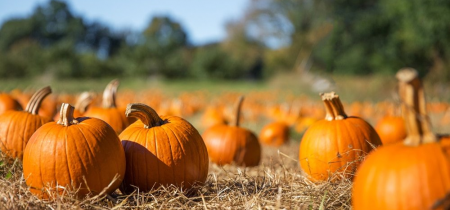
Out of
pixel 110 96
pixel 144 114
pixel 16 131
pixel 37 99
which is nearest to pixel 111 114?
pixel 110 96

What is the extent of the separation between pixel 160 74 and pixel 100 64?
7.02 metres

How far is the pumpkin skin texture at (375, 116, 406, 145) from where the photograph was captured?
5059 mm

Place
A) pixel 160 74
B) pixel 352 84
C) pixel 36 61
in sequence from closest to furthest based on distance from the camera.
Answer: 1. pixel 352 84
2. pixel 36 61
3. pixel 160 74

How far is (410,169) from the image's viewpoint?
1837 millimetres

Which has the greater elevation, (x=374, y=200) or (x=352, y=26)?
(x=352, y=26)

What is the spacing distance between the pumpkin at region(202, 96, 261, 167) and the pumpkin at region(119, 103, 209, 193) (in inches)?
83.4

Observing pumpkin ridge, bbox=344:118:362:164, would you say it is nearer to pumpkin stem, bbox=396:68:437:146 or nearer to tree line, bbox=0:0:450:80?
pumpkin stem, bbox=396:68:437:146

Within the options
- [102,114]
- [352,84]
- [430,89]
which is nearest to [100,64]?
[352,84]

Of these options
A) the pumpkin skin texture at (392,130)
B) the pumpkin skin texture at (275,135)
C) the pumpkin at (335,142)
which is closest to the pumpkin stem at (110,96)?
the pumpkin at (335,142)

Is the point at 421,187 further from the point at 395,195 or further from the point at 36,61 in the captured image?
the point at 36,61

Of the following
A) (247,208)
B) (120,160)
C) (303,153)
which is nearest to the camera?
(247,208)

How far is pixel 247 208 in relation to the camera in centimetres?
243

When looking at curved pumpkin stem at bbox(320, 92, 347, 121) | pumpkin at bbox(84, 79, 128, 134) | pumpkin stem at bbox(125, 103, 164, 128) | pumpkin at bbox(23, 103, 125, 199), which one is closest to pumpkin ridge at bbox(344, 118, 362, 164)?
curved pumpkin stem at bbox(320, 92, 347, 121)

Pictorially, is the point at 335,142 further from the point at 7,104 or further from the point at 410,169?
the point at 7,104
